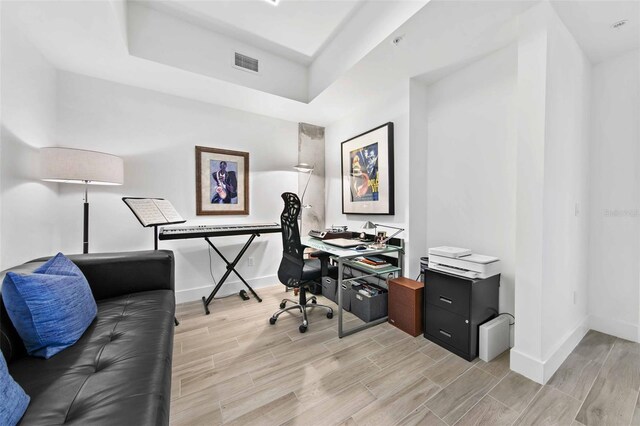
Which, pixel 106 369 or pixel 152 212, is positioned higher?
pixel 152 212

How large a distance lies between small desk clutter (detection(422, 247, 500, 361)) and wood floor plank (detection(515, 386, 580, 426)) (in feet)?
1.37

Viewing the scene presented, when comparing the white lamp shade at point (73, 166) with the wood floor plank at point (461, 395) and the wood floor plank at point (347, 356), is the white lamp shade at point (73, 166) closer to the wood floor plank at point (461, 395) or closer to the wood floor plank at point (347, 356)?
the wood floor plank at point (347, 356)

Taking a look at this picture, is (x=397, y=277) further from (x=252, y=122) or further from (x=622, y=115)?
(x=252, y=122)

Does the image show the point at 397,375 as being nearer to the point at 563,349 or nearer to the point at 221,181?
the point at 563,349

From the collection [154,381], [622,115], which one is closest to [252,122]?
[154,381]

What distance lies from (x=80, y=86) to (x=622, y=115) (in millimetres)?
5016

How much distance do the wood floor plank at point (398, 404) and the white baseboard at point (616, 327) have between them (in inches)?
73.9

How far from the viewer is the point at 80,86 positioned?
95.8 inches

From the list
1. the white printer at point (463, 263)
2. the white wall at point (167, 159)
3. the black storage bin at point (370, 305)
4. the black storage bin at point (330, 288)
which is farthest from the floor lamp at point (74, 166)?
A: the white printer at point (463, 263)

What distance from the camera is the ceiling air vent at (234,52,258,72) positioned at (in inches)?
104

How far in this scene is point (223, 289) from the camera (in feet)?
10.3

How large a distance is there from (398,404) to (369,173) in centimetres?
232

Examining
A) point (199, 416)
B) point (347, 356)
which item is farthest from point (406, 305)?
point (199, 416)

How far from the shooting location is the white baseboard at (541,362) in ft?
5.14
